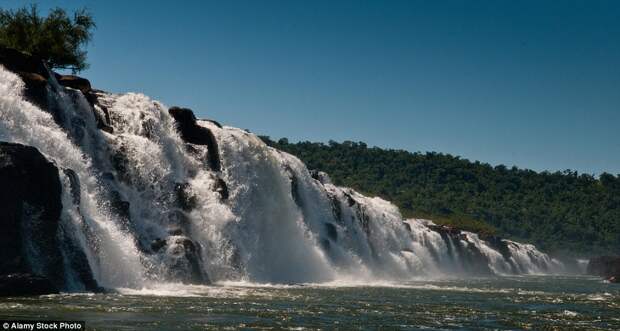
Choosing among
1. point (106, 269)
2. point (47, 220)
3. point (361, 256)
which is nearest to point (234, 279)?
point (106, 269)

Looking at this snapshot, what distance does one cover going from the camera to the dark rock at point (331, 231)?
194 feet

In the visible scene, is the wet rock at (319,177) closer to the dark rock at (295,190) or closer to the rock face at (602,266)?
the dark rock at (295,190)

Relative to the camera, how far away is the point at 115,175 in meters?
40.1

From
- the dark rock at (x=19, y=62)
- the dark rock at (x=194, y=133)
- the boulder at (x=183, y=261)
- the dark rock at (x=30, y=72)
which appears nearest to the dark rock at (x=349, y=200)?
the dark rock at (x=194, y=133)

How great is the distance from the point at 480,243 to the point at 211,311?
274 ft

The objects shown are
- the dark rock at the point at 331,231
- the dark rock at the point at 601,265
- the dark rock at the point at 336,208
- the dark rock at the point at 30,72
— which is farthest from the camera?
the dark rock at the point at 601,265

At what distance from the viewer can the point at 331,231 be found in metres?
59.4

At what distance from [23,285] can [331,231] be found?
3363 cm

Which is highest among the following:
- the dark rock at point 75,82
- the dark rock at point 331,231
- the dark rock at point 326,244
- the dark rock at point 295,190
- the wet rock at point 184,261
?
the dark rock at point 75,82

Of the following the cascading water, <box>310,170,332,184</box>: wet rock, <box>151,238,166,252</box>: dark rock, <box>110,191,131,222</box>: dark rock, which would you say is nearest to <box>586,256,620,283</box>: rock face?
the cascading water

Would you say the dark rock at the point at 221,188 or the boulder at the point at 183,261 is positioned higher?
the dark rock at the point at 221,188

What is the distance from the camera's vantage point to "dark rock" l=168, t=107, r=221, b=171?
4878 centimetres

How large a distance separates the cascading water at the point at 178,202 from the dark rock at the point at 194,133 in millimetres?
64

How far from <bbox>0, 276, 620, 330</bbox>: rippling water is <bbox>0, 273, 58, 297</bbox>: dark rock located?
705 millimetres
